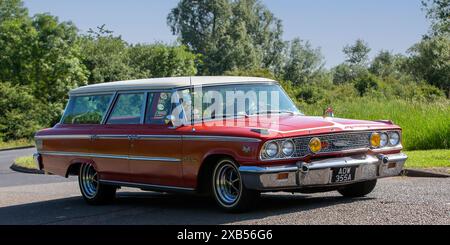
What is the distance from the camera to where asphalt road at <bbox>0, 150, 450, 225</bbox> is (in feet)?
26.3

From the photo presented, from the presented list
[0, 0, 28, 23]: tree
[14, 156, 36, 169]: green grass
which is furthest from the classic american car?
[0, 0, 28, 23]: tree

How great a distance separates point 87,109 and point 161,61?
49.3 metres

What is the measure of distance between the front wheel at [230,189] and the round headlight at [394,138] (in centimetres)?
197

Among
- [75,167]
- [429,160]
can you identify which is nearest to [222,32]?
[429,160]

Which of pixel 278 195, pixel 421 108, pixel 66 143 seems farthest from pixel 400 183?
pixel 421 108

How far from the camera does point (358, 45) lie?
107 metres

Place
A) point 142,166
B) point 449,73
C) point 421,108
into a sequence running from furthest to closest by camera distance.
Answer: point 449,73 → point 421,108 → point 142,166

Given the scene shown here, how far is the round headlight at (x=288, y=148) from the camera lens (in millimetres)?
8383

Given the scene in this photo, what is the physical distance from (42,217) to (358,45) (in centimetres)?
10041

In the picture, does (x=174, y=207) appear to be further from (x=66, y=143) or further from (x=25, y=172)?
(x=25, y=172)

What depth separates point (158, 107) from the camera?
991 cm

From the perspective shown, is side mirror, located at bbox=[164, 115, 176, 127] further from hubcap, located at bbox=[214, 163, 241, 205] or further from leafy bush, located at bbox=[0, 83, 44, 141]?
leafy bush, located at bbox=[0, 83, 44, 141]

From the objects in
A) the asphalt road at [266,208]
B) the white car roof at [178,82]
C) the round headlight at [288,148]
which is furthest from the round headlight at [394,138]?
the white car roof at [178,82]

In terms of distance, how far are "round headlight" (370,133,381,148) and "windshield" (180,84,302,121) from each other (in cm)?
129
